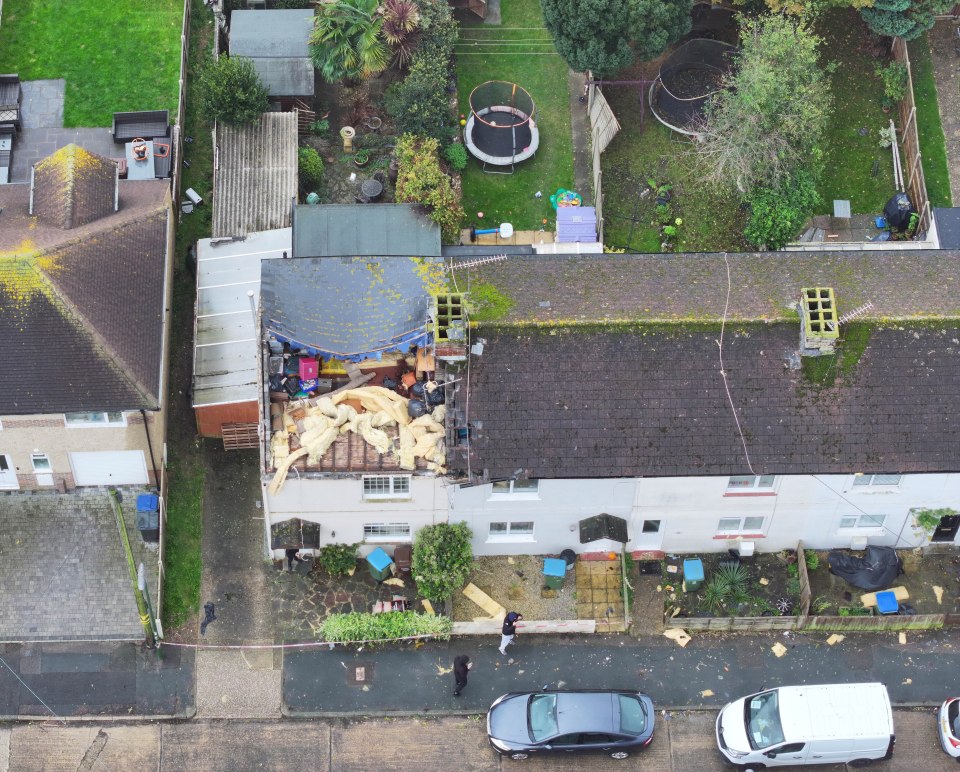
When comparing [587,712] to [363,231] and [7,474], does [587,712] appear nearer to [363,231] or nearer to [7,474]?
[363,231]

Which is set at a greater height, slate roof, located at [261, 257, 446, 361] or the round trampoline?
the round trampoline

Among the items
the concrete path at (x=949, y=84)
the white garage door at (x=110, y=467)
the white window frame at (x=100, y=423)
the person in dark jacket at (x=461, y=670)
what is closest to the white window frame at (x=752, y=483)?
the person in dark jacket at (x=461, y=670)

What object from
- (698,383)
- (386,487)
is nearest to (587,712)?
(386,487)

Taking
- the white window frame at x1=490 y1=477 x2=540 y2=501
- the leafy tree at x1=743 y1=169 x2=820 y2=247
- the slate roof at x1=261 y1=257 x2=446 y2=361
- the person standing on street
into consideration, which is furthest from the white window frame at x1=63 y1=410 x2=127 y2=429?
the leafy tree at x1=743 y1=169 x2=820 y2=247

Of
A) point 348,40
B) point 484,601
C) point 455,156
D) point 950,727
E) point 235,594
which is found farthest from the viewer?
point 348,40

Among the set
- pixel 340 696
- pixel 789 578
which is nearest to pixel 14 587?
pixel 340 696

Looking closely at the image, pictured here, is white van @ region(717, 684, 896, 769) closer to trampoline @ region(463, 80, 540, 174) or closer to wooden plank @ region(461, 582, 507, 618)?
wooden plank @ region(461, 582, 507, 618)
